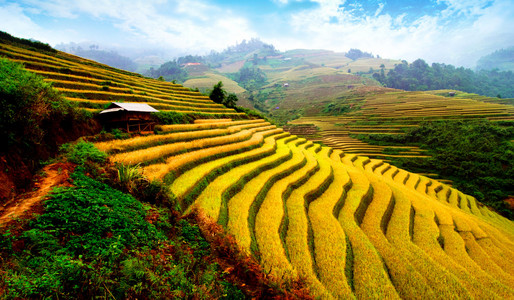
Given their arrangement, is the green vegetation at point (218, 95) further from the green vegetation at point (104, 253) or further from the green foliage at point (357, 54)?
the green foliage at point (357, 54)

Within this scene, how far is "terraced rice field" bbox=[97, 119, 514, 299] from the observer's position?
4230 mm

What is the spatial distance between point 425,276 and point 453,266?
1.42 metres

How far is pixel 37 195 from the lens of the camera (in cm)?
330

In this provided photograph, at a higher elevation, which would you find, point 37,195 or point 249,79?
point 249,79

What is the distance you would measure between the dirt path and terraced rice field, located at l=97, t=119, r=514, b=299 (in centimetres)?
151

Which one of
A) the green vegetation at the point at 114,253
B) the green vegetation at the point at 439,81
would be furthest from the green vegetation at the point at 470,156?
the green vegetation at the point at 439,81

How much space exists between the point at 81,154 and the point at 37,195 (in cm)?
185

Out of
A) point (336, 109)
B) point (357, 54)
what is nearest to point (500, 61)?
point (357, 54)

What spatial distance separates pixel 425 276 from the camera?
15.0 feet

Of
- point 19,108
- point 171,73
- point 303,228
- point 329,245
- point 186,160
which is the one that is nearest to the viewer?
point 19,108

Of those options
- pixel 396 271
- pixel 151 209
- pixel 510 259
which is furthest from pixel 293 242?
pixel 510 259

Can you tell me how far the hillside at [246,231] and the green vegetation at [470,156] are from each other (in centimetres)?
1528

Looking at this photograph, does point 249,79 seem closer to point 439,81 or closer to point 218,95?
point 439,81

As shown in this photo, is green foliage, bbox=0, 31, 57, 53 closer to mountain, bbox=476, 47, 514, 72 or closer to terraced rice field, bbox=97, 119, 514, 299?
terraced rice field, bbox=97, 119, 514, 299
